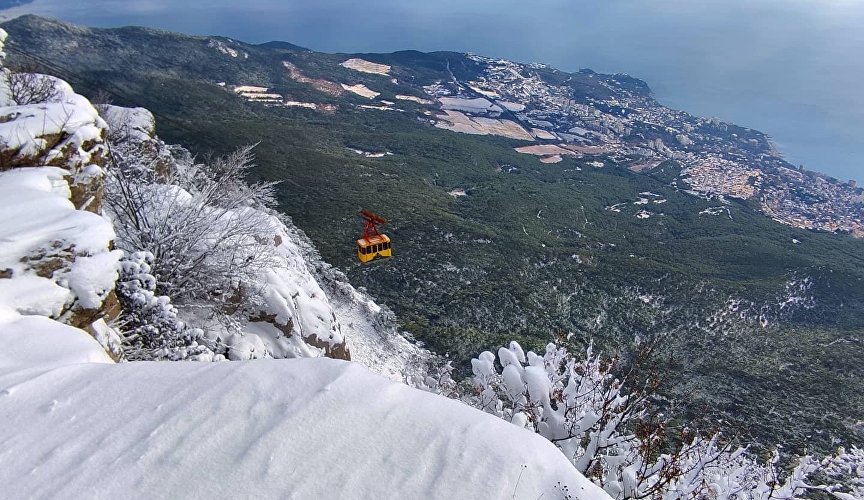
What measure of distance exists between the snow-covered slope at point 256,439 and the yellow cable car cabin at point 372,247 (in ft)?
62.0

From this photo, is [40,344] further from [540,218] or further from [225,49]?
[225,49]

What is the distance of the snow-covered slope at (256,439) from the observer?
376cm

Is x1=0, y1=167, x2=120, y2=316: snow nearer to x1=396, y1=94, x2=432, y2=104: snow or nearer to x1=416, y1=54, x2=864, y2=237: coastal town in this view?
x1=416, y1=54, x2=864, y2=237: coastal town

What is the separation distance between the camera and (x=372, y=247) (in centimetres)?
2427

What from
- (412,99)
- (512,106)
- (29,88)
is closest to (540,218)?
(29,88)

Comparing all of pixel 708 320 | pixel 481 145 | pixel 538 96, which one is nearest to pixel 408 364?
pixel 708 320

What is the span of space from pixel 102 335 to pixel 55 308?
0.86 m

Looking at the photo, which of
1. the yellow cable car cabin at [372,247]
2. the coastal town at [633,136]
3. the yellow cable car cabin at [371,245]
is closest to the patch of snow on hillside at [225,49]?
the coastal town at [633,136]

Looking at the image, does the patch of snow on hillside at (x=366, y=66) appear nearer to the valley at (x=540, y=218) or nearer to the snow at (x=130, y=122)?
the valley at (x=540, y=218)

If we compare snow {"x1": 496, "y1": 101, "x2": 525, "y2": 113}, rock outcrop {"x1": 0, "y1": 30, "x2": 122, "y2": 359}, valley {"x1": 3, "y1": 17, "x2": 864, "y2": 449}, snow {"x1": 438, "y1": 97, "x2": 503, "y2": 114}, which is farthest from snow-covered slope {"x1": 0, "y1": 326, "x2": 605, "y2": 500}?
snow {"x1": 496, "y1": 101, "x2": 525, "y2": 113}

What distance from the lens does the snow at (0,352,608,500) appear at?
12.3 feet

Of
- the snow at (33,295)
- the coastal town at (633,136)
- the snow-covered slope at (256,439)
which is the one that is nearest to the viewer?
the snow-covered slope at (256,439)

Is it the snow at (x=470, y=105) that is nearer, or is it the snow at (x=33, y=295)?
the snow at (x=33, y=295)

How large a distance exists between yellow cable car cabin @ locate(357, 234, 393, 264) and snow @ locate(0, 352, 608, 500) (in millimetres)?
18934
